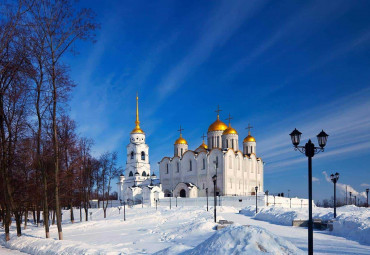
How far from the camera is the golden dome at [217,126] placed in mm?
60812

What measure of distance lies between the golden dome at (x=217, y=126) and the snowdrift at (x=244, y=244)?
169 ft

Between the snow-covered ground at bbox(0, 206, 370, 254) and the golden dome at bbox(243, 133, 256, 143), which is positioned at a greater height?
the golden dome at bbox(243, 133, 256, 143)

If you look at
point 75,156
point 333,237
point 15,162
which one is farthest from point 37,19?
point 333,237

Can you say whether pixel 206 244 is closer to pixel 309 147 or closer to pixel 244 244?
pixel 244 244

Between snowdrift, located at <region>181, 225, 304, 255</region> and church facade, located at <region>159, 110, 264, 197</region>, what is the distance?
1716 inches

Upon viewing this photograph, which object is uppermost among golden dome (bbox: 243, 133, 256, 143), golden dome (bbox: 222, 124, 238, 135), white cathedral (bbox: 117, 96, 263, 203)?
golden dome (bbox: 222, 124, 238, 135)

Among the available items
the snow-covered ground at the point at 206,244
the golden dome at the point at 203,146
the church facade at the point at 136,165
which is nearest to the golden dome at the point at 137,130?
the church facade at the point at 136,165

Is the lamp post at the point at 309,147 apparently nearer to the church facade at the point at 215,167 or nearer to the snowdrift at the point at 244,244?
the snowdrift at the point at 244,244

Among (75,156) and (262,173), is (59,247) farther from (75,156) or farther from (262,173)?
(262,173)

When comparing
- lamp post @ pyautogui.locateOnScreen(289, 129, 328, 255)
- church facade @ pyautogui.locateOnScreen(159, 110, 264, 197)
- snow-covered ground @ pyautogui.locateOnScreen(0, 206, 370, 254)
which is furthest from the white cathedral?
lamp post @ pyautogui.locateOnScreen(289, 129, 328, 255)

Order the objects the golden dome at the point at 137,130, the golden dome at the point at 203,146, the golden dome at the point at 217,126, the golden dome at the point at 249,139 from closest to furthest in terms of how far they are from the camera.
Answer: the golden dome at the point at 217,126
the golden dome at the point at 249,139
the golden dome at the point at 203,146
the golden dome at the point at 137,130

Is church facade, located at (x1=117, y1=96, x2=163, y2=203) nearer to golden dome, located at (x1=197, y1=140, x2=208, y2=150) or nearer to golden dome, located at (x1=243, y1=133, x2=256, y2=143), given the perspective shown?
golden dome, located at (x1=197, y1=140, x2=208, y2=150)

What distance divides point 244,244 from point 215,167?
4600cm

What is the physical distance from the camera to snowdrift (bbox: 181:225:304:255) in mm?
8531
